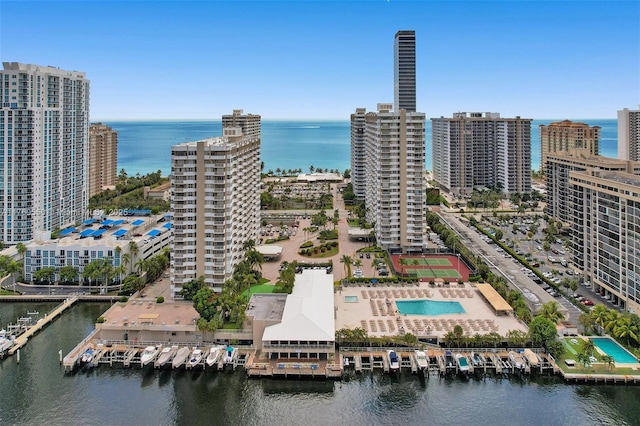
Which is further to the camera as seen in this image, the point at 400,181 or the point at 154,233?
the point at 154,233

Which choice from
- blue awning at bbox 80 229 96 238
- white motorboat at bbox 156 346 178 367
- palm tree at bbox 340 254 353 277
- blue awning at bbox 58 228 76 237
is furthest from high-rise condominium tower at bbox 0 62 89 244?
palm tree at bbox 340 254 353 277

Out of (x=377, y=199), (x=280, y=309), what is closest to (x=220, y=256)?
(x=280, y=309)

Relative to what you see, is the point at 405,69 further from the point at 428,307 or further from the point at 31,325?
the point at 31,325

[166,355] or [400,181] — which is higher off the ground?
[400,181]

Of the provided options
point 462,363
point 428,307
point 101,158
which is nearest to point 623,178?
point 428,307

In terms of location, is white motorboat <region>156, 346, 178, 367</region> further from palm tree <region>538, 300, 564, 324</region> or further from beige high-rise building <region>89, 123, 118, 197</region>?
beige high-rise building <region>89, 123, 118, 197</region>

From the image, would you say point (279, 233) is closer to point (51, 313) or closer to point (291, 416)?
point (51, 313)

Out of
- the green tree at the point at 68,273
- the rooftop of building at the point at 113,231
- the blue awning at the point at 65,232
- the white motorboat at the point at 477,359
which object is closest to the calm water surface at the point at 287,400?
the white motorboat at the point at 477,359
